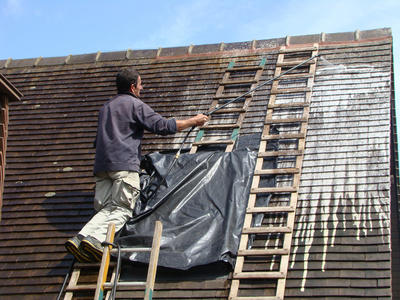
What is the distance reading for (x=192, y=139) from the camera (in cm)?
636

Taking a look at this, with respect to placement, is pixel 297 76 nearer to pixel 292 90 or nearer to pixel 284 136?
pixel 292 90

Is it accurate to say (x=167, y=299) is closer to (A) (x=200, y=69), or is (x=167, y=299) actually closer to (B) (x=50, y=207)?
(B) (x=50, y=207)

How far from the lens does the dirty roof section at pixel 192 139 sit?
15.0 feet

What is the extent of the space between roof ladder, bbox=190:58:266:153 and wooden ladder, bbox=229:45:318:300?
34 centimetres

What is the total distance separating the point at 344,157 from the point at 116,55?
15.0 feet

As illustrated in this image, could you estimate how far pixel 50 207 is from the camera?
589 centimetres

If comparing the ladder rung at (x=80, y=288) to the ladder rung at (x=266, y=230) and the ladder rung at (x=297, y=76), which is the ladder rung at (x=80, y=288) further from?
the ladder rung at (x=297, y=76)

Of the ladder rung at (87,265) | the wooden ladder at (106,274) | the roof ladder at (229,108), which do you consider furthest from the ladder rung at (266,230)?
the ladder rung at (87,265)

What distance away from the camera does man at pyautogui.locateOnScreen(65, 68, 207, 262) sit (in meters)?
5.06

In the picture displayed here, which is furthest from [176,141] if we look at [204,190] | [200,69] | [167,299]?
[167,299]

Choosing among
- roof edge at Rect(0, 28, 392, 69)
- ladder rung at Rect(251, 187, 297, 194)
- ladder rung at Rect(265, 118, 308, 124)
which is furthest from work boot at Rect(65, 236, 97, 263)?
roof edge at Rect(0, 28, 392, 69)

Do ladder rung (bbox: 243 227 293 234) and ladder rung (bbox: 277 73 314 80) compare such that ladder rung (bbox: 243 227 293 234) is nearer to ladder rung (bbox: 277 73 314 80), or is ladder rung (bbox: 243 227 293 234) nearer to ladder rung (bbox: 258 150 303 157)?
ladder rung (bbox: 258 150 303 157)

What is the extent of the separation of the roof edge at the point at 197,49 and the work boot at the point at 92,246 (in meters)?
4.24

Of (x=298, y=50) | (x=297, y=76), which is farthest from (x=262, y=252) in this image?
(x=298, y=50)
